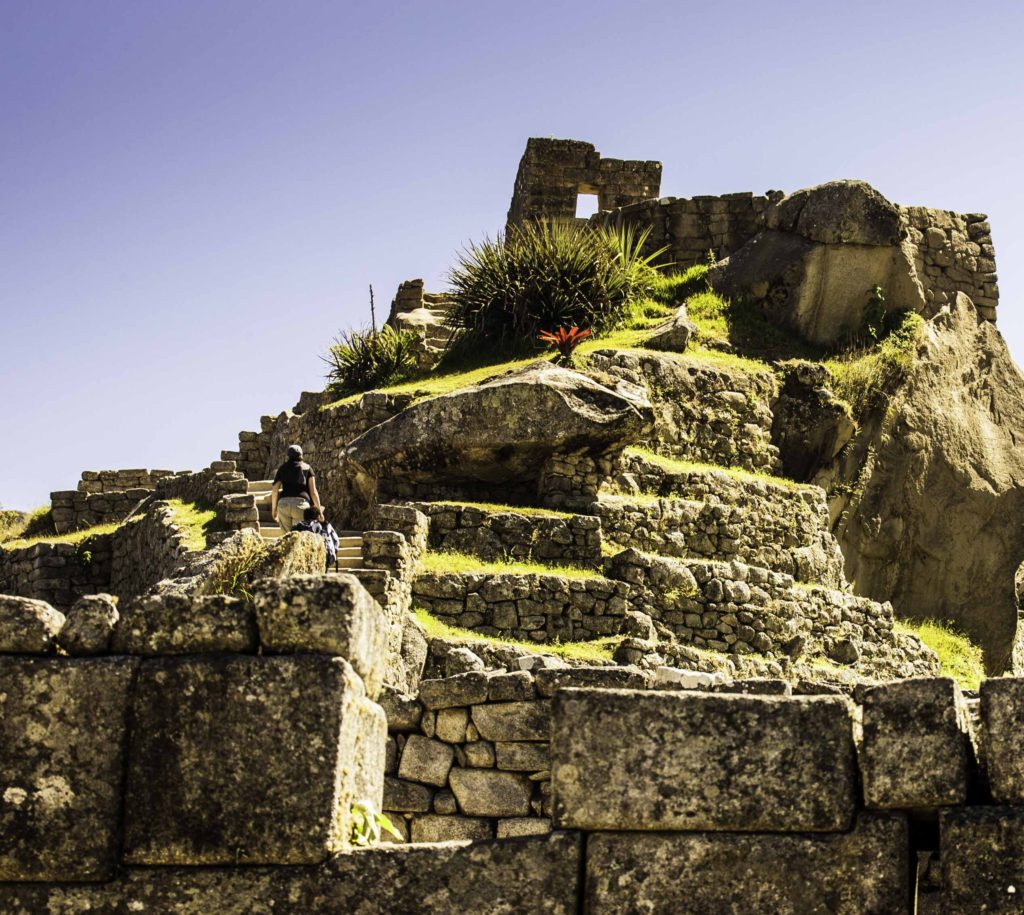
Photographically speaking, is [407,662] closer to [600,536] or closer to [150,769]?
[600,536]

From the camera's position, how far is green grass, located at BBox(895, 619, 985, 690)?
21922 mm

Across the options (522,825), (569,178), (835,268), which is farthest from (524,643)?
(569,178)

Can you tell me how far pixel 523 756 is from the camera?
1066 cm

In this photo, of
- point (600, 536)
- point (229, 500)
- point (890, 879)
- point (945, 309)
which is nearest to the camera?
point (890, 879)

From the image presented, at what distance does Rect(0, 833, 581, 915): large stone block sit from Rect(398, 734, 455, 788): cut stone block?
12.7 feet

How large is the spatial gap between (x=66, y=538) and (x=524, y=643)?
9510 millimetres

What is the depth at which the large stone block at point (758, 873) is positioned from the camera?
22.3ft

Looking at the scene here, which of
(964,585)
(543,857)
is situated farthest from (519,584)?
(543,857)

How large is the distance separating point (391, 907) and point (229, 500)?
13.8 metres

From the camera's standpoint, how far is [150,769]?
6.83m

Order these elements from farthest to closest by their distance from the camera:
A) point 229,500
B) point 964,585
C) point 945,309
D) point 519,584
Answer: point 945,309, point 964,585, point 229,500, point 519,584

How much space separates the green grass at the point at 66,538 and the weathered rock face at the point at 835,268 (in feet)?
29.8

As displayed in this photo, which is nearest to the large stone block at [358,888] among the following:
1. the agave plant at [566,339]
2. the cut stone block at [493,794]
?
the cut stone block at [493,794]

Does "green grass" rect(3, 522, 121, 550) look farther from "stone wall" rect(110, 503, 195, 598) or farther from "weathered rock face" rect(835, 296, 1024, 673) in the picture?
"weathered rock face" rect(835, 296, 1024, 673)
